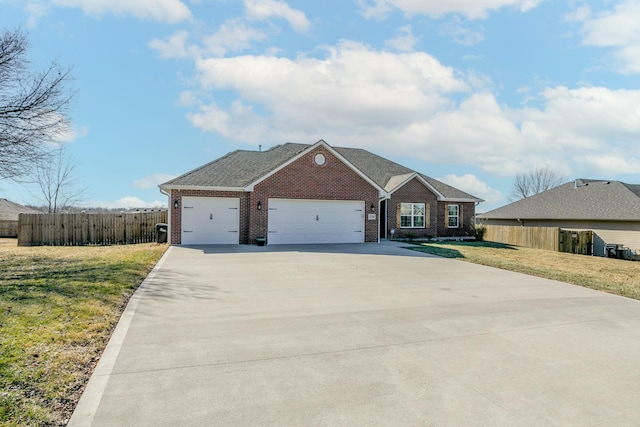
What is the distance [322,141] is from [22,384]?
15.8 m

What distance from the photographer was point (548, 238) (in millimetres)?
23641

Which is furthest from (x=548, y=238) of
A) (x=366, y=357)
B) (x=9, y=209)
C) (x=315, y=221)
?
(x=9, y=209)

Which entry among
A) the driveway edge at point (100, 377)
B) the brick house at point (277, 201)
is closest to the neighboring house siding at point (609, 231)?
the brick house at point (277, 201)

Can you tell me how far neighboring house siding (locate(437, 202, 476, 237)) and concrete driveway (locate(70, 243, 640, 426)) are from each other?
16164mm

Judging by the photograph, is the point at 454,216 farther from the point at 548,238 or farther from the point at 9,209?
the point at 9,209

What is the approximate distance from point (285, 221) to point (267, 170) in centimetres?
245

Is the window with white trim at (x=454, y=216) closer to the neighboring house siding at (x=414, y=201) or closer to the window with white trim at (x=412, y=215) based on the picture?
the neighboring house siding at (x=414, y=201)

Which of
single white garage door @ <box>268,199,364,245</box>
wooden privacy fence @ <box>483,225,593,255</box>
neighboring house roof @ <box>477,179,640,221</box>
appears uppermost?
neighboring house roof @ <box>477,179,640,221</box>

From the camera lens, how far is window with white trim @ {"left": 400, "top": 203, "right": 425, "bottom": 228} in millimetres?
23656

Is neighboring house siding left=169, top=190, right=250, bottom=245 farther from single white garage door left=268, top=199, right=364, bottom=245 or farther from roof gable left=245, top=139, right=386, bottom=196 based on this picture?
single white garage door left=268, top=199, right=364, bottom=245

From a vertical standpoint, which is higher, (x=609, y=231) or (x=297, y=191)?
(x=297, y=191)

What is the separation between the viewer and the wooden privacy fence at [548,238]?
23141 mm

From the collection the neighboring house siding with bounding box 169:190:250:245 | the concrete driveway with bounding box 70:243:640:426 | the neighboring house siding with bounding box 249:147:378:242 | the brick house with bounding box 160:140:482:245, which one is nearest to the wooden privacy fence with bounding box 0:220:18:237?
the brick house with bounding box 160:140:482:245

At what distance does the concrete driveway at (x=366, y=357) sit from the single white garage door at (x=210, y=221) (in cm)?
863
